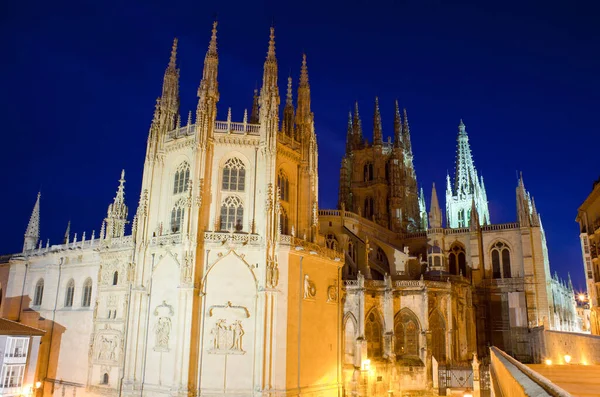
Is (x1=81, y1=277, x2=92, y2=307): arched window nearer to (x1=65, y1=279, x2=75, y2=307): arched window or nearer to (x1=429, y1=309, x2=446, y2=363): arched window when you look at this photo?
(x1=65, y1=279, x2=75, y2=307): arched window

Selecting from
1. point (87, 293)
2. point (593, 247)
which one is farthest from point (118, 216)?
point (593, 247)

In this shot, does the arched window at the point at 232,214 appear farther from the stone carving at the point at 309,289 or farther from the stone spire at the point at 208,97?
the stone carving at the point at 309,289

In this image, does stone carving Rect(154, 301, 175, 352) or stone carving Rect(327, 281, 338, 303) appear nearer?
stone carving Rect(154, 301, 175, 352)

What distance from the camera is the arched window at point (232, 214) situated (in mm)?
32719

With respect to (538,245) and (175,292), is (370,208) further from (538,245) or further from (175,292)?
(175,292)

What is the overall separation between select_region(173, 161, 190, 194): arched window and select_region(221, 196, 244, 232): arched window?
3.07 metres

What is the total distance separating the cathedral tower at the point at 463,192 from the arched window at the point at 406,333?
1816 inches

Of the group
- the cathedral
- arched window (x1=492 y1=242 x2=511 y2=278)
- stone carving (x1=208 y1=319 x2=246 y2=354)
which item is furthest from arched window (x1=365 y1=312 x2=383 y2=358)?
arched window (x1=492 y1=242 x2=511 y2=278)

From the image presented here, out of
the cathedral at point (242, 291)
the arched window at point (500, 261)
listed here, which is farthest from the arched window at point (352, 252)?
the arched window at point (500, 261)

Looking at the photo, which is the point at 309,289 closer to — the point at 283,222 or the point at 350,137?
the point at 283,222

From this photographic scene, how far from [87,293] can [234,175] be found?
18372 millimetres

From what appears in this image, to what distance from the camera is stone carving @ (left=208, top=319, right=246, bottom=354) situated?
29875 millimetres

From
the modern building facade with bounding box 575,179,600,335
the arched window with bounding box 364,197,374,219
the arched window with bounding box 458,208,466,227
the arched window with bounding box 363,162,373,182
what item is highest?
the arched window with bounding box 363,162,373,182

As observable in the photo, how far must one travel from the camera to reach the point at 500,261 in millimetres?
53969
